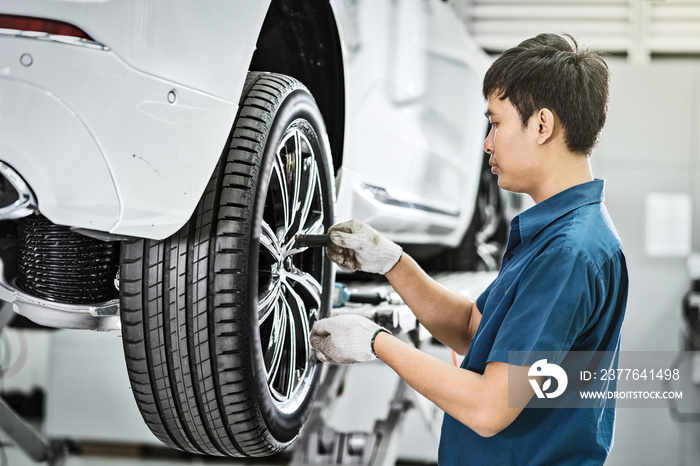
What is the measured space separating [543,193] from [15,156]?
36.6 inches

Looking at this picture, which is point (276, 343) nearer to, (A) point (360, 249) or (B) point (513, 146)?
(A) point (360, 249)

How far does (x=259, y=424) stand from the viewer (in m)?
1.42

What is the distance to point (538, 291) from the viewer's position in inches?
48.0

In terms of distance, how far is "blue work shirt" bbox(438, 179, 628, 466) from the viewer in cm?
121

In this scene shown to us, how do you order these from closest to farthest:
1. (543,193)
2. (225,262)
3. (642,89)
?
(225,262) < (543,193) < (642,89)

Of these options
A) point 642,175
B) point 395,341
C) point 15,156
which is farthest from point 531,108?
point 642,175

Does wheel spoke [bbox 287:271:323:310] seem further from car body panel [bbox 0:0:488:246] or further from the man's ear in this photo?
the man's ear

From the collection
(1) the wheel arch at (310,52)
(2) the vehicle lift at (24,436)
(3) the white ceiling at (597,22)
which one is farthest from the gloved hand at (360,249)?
(3) the white ceiling at (597,22)

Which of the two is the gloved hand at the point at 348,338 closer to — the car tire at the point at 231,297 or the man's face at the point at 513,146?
the car tire at the point at 231,297

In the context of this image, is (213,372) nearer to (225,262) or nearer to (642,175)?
(225,262)

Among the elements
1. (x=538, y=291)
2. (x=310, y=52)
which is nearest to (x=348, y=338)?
(x=538, y=291)

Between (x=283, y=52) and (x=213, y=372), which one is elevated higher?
(x=283, y=52)

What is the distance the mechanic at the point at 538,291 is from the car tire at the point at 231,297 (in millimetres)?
186

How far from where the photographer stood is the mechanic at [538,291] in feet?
4.01
